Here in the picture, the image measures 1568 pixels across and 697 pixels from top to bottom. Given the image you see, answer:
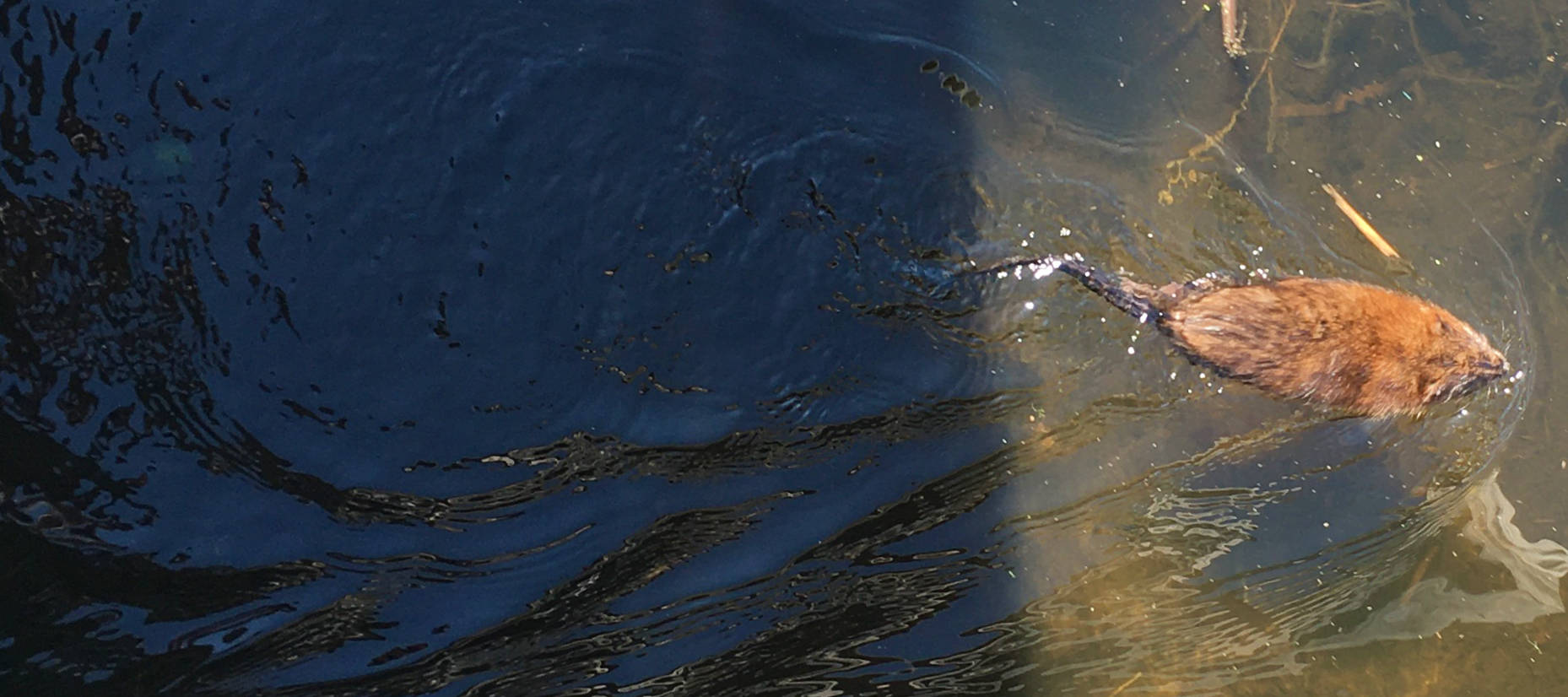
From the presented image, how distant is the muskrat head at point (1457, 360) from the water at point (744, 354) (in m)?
0.11

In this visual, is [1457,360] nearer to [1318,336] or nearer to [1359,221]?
[1359,221]

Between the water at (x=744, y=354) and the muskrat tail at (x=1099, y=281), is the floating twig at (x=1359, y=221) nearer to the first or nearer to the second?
the water at (x=744, y=354)

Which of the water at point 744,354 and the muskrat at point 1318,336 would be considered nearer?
the water at point 744,354

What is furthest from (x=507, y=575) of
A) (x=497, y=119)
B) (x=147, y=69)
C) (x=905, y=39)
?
(x=905, y=39)

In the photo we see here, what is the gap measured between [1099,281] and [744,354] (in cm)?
124

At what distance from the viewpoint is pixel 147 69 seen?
2854 mm

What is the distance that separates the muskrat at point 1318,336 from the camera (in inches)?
121

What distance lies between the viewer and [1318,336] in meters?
3.09

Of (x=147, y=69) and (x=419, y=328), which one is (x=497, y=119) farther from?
(x=147, y=69)

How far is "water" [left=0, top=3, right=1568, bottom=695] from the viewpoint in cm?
284

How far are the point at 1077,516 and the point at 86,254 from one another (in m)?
3.23

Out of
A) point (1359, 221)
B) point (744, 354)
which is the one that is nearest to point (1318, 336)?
point (1359, 221)

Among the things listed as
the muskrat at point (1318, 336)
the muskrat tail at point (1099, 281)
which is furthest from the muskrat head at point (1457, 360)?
the muskrat tail at point (1099, 281)

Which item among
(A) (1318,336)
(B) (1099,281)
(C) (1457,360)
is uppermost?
(B) (1099,281)
